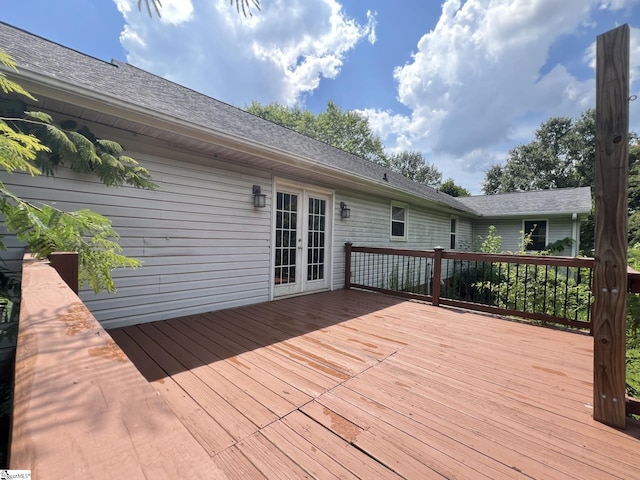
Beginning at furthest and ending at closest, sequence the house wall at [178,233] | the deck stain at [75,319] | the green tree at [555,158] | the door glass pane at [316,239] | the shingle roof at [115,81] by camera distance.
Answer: the green tree at [555,158] < the door glass pane at [316,239] < the house wall at [178,233] < the shingle roof at [115,81] < the deck stain at [75,319]

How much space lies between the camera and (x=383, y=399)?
2053 mm

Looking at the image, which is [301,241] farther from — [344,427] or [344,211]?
[344,427]

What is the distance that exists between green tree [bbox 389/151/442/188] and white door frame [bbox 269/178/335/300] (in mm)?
26111

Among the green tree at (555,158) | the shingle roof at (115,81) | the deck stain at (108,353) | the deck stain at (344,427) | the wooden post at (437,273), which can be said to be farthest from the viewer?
the green tree at (555,158)

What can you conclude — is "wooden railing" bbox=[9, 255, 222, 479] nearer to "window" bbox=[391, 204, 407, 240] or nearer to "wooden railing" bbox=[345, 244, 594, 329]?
"wooden railing" bbox=[345, 244, 594, 329]

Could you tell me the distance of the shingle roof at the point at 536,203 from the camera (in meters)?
10.9

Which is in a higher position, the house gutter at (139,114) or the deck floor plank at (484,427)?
the house gutter at (139,114)

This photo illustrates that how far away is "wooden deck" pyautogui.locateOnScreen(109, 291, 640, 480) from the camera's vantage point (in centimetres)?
A: 150

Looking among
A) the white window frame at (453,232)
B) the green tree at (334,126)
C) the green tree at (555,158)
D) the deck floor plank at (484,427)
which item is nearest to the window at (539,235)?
the white window frame at (453,232)

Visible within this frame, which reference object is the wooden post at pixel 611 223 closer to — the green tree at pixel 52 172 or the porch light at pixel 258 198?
the green tree at pixel 52 172

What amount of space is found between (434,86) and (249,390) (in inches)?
568

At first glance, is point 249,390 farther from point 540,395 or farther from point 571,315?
point 571,315

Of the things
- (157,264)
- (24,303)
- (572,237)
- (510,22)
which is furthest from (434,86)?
(24,303)

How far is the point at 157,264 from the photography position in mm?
3617
